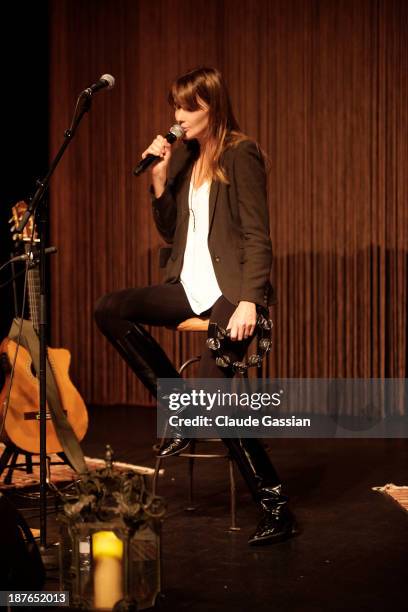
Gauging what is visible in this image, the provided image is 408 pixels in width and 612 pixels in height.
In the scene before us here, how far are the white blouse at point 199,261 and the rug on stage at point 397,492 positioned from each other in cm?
96

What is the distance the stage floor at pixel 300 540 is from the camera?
2135 millimetres

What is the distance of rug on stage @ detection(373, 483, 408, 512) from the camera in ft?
9.98

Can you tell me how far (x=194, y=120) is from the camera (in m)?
2.74

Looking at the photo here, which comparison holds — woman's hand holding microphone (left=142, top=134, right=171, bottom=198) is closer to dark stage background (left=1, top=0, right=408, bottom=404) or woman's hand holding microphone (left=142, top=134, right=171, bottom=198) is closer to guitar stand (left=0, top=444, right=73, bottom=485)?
guitar stand (left=0, top=444, right=73, bottom=485)

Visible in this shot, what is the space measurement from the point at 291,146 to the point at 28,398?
7.60ft

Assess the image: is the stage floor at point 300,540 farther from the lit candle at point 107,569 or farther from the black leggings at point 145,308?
the black leggings at point 145,308

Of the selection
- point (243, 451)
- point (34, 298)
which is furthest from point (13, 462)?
point (243, 451)

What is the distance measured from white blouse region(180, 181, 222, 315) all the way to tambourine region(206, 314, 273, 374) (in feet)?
0.48

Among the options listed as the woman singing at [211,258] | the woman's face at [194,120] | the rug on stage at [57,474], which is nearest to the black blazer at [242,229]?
the woman singing at [211,258]

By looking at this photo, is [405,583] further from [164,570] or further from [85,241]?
[85,241]

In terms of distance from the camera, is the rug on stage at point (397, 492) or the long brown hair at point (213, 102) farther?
the rug on stage at point (397, 492)

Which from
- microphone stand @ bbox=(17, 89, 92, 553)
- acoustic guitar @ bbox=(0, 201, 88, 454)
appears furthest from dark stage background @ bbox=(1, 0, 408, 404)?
microphone stand @ bbox=(17, 89, 92, 553)

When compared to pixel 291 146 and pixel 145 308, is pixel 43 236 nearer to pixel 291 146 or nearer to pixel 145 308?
pixel 145 308

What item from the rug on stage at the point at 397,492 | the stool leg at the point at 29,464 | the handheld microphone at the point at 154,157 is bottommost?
the rug on stage at the point at 397,492
